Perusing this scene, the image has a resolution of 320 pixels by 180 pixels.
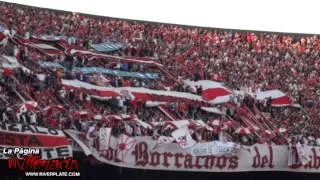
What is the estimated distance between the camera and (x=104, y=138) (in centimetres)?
1692

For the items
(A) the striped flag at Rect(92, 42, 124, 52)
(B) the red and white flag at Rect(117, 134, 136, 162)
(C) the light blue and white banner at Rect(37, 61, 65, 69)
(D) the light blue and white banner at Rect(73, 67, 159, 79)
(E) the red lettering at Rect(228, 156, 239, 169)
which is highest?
(A) the striped flag at Rect(92, 42, 124, 52)

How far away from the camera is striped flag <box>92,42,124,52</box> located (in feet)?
78.3

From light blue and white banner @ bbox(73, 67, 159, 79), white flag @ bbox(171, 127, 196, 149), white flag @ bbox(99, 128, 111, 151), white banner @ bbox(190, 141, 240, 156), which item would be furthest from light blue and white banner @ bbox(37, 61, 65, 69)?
white banner @ bbox(190, 141, 240, 156)

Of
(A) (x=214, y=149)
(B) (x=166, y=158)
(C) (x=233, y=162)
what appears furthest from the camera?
(C) (x=233, y=162)

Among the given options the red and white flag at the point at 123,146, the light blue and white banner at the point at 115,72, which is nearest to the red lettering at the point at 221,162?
the red and white flag at the point at 123,146

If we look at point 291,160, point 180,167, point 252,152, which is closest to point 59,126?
point 180,167

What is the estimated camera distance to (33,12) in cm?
2377

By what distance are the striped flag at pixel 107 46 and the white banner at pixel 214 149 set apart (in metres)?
6.83

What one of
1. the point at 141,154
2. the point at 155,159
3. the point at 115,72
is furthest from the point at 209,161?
the point at 115,72

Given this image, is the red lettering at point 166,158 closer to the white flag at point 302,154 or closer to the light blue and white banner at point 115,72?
the white flag at point 302,154

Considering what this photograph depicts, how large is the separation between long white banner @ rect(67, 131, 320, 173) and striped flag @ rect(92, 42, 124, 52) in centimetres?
686

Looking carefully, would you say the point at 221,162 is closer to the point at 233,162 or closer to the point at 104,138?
the point at 233,162

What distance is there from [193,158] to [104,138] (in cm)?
291

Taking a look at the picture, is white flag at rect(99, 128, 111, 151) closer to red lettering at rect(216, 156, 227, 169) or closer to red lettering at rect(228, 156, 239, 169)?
red lettering at rect(216, 156, 227, 169)
